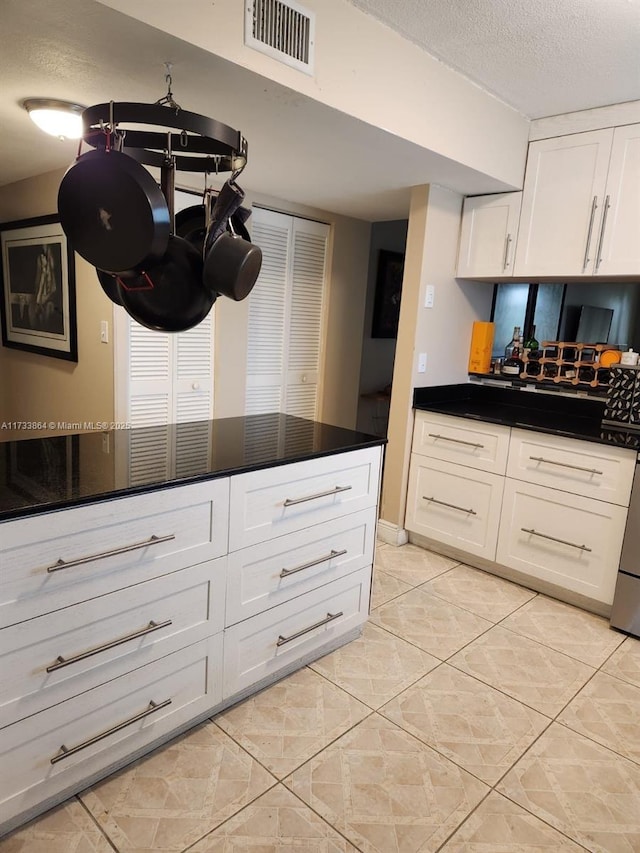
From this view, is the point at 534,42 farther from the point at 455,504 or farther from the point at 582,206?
the point at 455,504

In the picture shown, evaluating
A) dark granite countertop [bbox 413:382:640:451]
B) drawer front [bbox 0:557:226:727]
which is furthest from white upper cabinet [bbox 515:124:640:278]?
drawer front [bbox 0:557:226:727]

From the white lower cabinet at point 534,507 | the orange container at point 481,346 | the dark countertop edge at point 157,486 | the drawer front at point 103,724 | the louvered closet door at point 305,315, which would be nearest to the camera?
the dark countertop edge at point 157,486

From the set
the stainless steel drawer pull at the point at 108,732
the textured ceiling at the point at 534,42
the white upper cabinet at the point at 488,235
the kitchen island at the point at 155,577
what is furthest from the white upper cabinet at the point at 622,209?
the stainless steel drawer pull at the point at 108,732

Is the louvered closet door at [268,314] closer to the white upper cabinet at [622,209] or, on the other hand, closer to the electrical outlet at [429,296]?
the electrical outlet at [429,296]

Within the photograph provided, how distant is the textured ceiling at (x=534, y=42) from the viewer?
75.7 inches

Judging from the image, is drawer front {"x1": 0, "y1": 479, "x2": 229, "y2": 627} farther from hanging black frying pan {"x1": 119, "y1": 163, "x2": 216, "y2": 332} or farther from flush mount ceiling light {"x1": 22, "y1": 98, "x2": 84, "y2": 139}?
flush mount ceiling light {"x1": 22, "y1": 98, "x2": 84, "y2": 139}

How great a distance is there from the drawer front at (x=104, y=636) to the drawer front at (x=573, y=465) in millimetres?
1824

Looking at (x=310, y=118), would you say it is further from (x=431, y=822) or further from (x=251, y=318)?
(x=431, y=822)

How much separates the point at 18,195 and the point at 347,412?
2.87 meters

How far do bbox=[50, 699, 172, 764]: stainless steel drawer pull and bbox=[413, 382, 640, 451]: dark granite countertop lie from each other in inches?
83.9

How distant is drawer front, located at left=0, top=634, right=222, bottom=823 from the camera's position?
1361 millimetres

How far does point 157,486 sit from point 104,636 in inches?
16.6

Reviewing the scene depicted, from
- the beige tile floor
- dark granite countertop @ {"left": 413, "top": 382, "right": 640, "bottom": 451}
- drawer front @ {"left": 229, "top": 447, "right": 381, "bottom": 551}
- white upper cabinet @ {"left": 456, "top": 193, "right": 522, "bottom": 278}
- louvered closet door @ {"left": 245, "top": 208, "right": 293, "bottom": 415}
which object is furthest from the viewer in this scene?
louvered closet door @ {"left": 245, "top": 208, "right": 293, "bottom": 415}

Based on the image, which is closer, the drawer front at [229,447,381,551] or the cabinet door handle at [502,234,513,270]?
the drawer front at [229,447,381,551]
